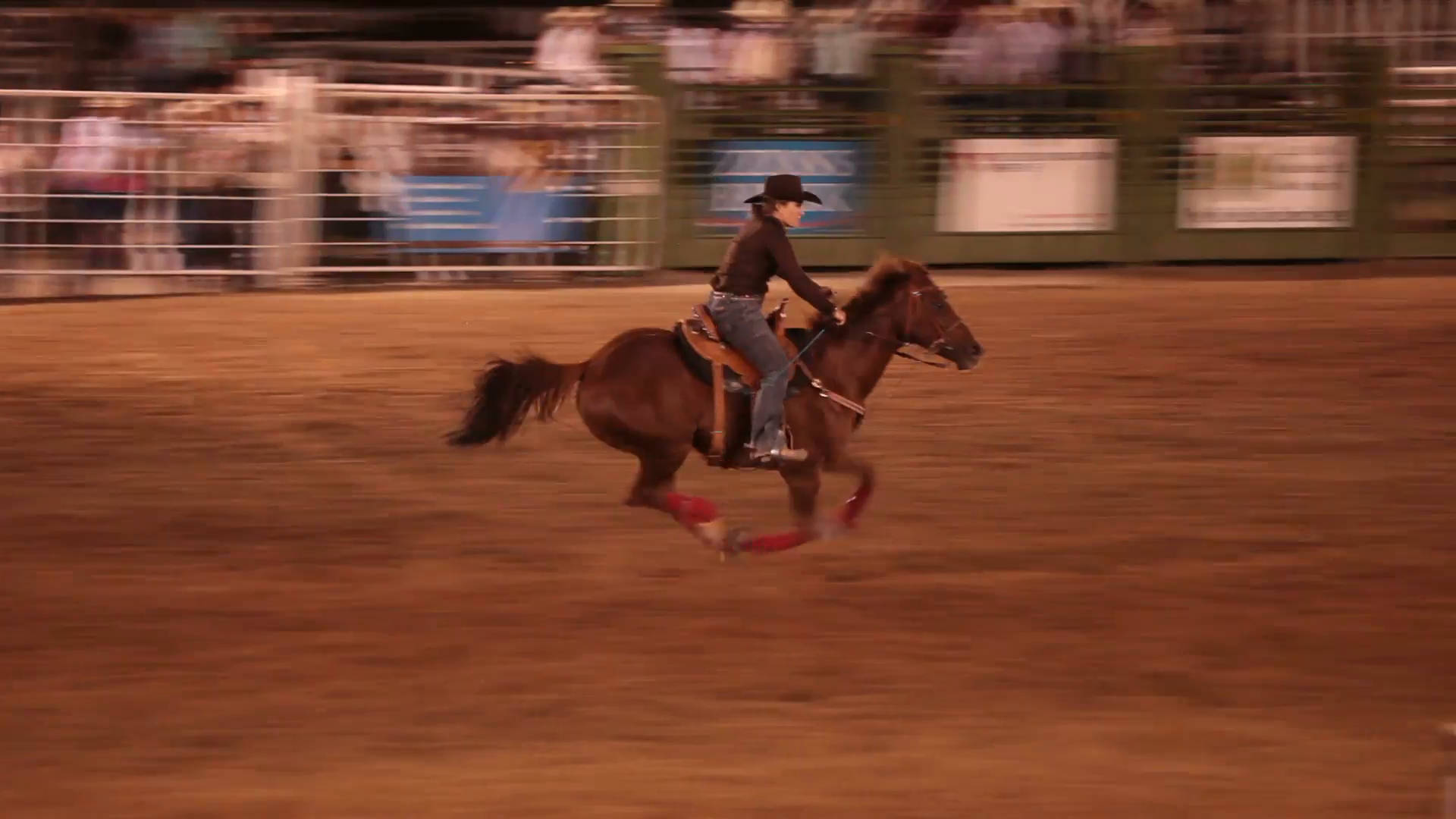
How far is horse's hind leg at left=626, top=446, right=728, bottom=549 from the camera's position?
748 centimetres

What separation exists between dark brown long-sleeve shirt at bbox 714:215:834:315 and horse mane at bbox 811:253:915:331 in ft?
0.94

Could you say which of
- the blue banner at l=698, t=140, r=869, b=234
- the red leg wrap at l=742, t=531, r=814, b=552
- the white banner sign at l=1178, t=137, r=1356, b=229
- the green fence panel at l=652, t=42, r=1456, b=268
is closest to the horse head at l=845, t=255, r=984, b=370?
the red leg wrap at l=742, t=531, r=814, b=552

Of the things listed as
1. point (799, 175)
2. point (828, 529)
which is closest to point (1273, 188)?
point (799, 175)

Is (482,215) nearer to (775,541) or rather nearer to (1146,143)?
(1146,143)

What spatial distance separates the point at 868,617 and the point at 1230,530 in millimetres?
2184

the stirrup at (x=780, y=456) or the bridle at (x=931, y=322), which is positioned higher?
the bridle at (x=931, y=322)

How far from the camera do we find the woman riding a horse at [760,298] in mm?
7391

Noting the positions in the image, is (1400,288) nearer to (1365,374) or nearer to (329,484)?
(1365,374)

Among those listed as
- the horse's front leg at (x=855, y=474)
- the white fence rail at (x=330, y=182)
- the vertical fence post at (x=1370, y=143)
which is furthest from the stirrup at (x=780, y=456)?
the vertical fence post at (x=1370, y=143)

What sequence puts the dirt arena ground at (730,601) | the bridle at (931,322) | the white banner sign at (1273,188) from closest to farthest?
the dirt arena ground at (730,601), the bridle at (931,322), the white banner sign at (1273,188)

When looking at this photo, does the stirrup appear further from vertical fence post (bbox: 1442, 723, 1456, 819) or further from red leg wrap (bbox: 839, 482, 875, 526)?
vertical fence post (bbox: 1442, 723, 1456, 819)

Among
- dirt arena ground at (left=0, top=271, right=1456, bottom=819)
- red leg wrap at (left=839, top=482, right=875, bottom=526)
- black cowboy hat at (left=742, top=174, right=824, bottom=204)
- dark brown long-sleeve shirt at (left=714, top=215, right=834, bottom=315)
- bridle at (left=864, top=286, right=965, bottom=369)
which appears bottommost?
dirt arena ground at (left=0, top=271, right=1456, bottom=819)

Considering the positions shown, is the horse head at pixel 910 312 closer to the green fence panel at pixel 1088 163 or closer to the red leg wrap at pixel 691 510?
the red leg wrap at pixel 691 510

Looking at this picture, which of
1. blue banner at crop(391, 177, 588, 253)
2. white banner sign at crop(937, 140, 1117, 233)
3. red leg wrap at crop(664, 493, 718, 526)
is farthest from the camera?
white banner sign at crop(937, 140, 1117, 233)
